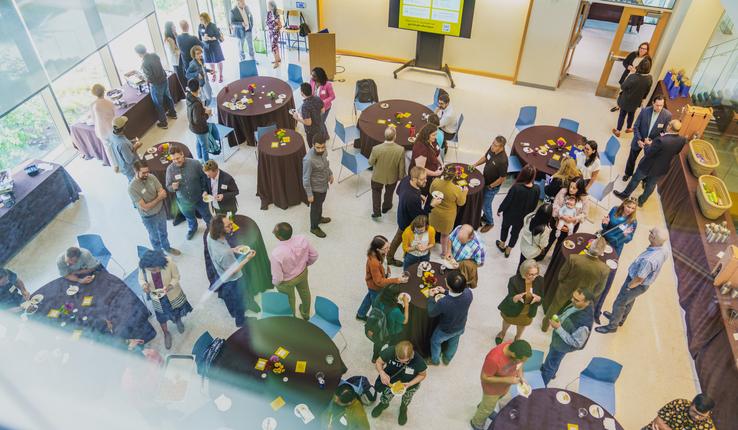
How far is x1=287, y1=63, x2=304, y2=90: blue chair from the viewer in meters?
9.30

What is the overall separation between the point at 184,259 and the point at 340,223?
88.0 inches

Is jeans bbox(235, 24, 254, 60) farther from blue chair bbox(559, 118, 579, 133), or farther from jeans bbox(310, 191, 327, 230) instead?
blue chair bbox(559, 118, 579, 133)

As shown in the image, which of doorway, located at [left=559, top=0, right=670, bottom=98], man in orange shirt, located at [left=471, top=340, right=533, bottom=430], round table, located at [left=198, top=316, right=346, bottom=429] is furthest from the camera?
doorway, located at [left=559, top=0, right=670, bottom=98]

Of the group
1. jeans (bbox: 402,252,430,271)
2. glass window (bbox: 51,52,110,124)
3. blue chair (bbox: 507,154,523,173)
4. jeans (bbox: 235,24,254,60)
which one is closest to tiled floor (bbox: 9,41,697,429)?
jeans (bbox: 402,252,430,271)

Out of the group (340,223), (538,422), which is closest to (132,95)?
(340,223)

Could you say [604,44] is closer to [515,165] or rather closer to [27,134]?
[515,165]

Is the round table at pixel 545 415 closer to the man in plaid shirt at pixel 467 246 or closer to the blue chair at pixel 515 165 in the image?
the man in plaid shirt at pixel 467 246

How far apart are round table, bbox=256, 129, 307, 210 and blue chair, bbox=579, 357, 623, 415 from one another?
180 inches

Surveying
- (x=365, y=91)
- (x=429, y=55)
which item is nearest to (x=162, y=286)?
(x=365, y=91)

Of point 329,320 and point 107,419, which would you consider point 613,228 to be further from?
point 107,419

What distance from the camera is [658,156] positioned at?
273 inches

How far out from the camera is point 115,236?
666cm

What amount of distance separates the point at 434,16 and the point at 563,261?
710 cm

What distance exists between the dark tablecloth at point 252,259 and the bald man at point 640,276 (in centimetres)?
401
